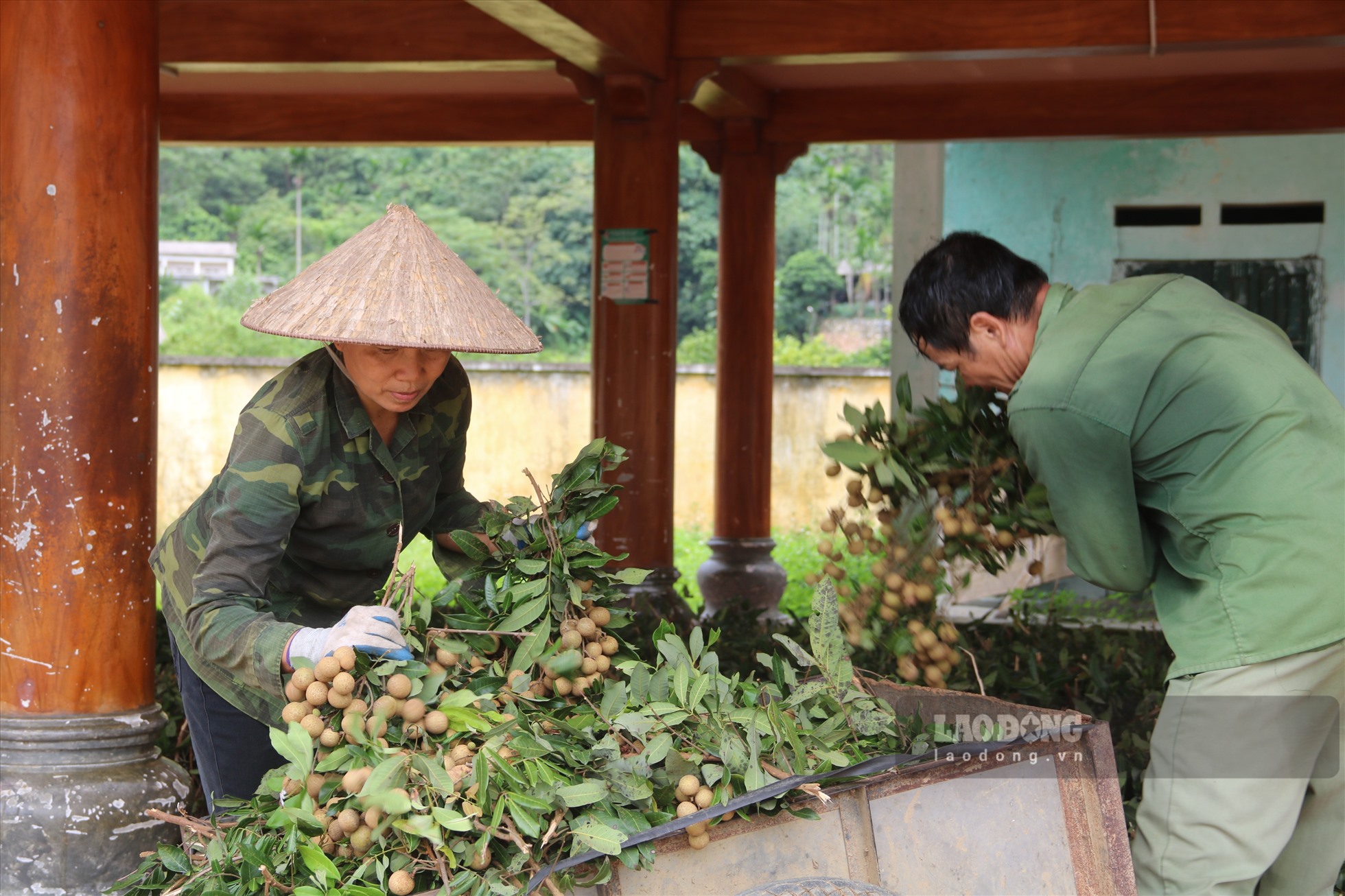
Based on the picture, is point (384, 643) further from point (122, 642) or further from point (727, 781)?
point (122, 642)

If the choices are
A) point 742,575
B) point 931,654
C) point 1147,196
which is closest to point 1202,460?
point 931,654

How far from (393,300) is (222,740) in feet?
3.59

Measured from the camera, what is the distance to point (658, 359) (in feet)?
19.0

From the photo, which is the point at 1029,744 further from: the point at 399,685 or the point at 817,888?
the point at 399,685

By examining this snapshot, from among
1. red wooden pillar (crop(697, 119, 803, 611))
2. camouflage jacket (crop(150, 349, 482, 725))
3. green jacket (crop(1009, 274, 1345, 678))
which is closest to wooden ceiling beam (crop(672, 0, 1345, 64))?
red wooden pillar (crop(697, 119, 803, 611))

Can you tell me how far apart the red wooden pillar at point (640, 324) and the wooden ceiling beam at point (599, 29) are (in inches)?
4.7

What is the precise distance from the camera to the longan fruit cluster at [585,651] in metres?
2.54

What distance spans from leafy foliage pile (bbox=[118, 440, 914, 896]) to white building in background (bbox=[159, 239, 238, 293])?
22546mm

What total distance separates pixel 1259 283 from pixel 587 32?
224 inches

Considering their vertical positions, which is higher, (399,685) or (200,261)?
(200,261)

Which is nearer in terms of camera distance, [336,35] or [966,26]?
[966,26]

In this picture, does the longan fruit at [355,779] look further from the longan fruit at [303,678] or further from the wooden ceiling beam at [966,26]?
the wooden ceiling beam at [966,26]

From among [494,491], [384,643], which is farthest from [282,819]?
[494,491]

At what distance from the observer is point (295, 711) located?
7.17ft
